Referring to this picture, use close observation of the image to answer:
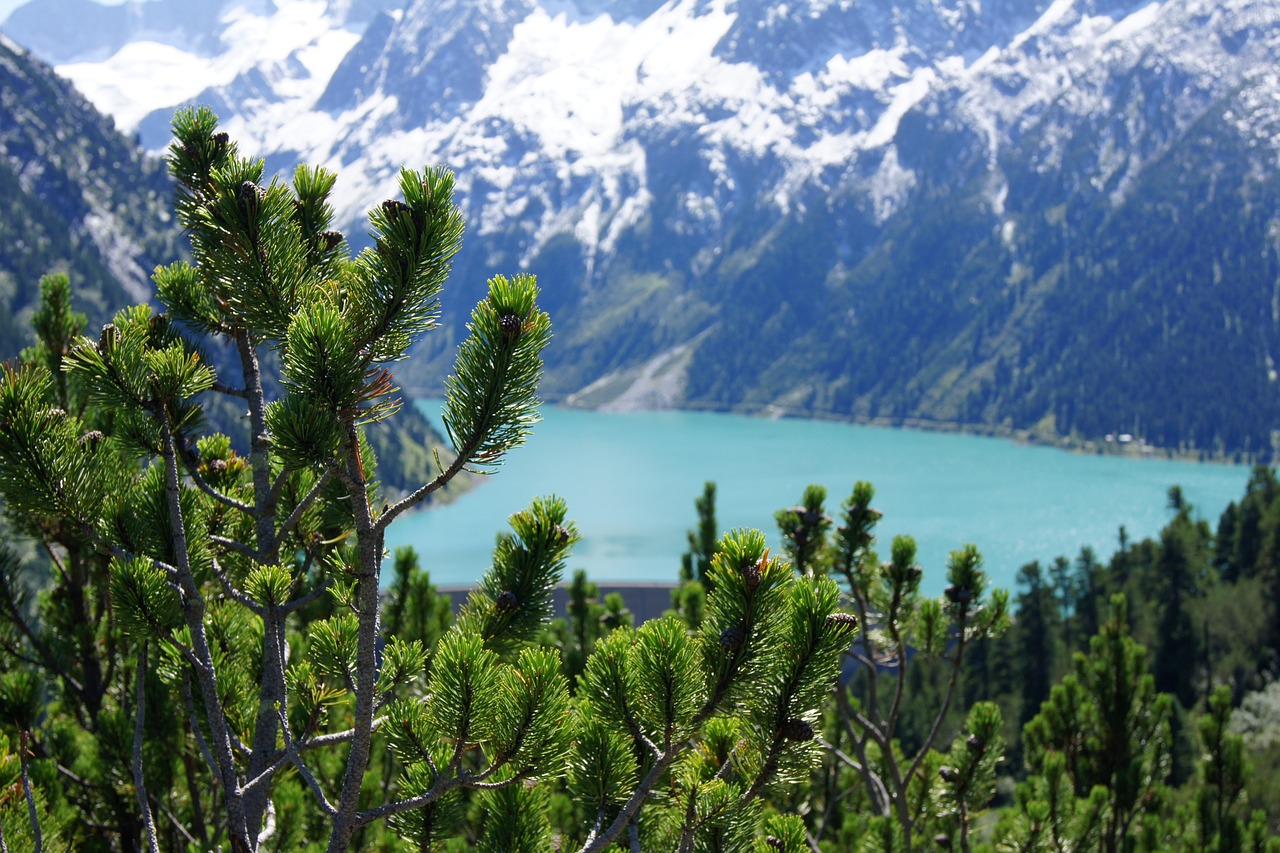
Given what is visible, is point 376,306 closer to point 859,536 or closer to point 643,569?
point 859,536

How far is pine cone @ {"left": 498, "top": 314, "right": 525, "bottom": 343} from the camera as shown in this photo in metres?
2.34

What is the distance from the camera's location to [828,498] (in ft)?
226

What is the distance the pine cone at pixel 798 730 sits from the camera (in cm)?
244

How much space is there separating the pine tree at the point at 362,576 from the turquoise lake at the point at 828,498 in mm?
49910

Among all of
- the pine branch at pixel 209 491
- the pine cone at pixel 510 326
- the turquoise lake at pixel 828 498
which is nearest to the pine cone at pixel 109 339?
the pine branch at pixel 209 491

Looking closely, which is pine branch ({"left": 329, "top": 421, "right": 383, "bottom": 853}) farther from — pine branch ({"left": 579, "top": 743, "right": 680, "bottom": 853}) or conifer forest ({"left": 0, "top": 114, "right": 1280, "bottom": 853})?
pine branch ({"left": 579, "top": 743, "right": 680, "bottom": 853})

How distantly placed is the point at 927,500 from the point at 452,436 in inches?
4386

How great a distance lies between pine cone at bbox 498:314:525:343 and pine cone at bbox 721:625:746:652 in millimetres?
861

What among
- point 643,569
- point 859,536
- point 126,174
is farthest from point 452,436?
point 126,174

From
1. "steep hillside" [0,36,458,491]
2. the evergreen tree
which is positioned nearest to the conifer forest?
the evergreen tree

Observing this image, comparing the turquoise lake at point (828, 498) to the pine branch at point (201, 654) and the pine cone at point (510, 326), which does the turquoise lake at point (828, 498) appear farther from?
the pine cone at point (510, 326)

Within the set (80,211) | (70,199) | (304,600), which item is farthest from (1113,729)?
(70,199)

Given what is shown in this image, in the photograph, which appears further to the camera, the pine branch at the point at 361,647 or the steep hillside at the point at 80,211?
the steep hillside at the point at 80,211

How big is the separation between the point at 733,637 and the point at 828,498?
6780 centimetres
